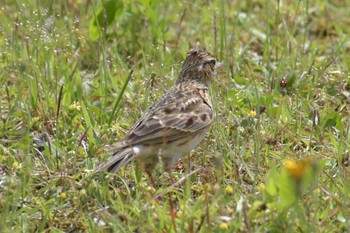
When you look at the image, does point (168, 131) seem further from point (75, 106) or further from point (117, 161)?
point (75, 106)

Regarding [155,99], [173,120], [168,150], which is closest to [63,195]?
[168,150]

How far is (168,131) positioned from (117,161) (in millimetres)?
474

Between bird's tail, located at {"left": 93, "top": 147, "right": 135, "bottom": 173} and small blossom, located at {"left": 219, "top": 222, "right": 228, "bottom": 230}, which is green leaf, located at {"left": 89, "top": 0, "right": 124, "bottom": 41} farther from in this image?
small blossom, located at {"left": 219, "top": 222, "right": 228, "bottom": 230}

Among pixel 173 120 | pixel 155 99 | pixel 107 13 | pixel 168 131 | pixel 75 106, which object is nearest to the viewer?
pixel 168 131

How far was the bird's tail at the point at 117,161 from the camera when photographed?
5.80 m

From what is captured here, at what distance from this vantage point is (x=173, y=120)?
6.25 m

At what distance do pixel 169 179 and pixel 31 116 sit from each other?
146cm

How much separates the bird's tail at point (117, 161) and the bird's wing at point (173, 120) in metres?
0.10

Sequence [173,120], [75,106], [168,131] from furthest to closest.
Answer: [75,106], [173,120], [168,131]

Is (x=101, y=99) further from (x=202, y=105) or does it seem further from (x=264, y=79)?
(x=264, y=79)

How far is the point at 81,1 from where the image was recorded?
9.38 m

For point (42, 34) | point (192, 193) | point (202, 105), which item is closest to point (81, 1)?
point (42, 34)

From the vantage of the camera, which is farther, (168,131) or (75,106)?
(75,106)

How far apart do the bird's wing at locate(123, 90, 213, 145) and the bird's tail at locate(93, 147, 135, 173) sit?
99 millimetres
